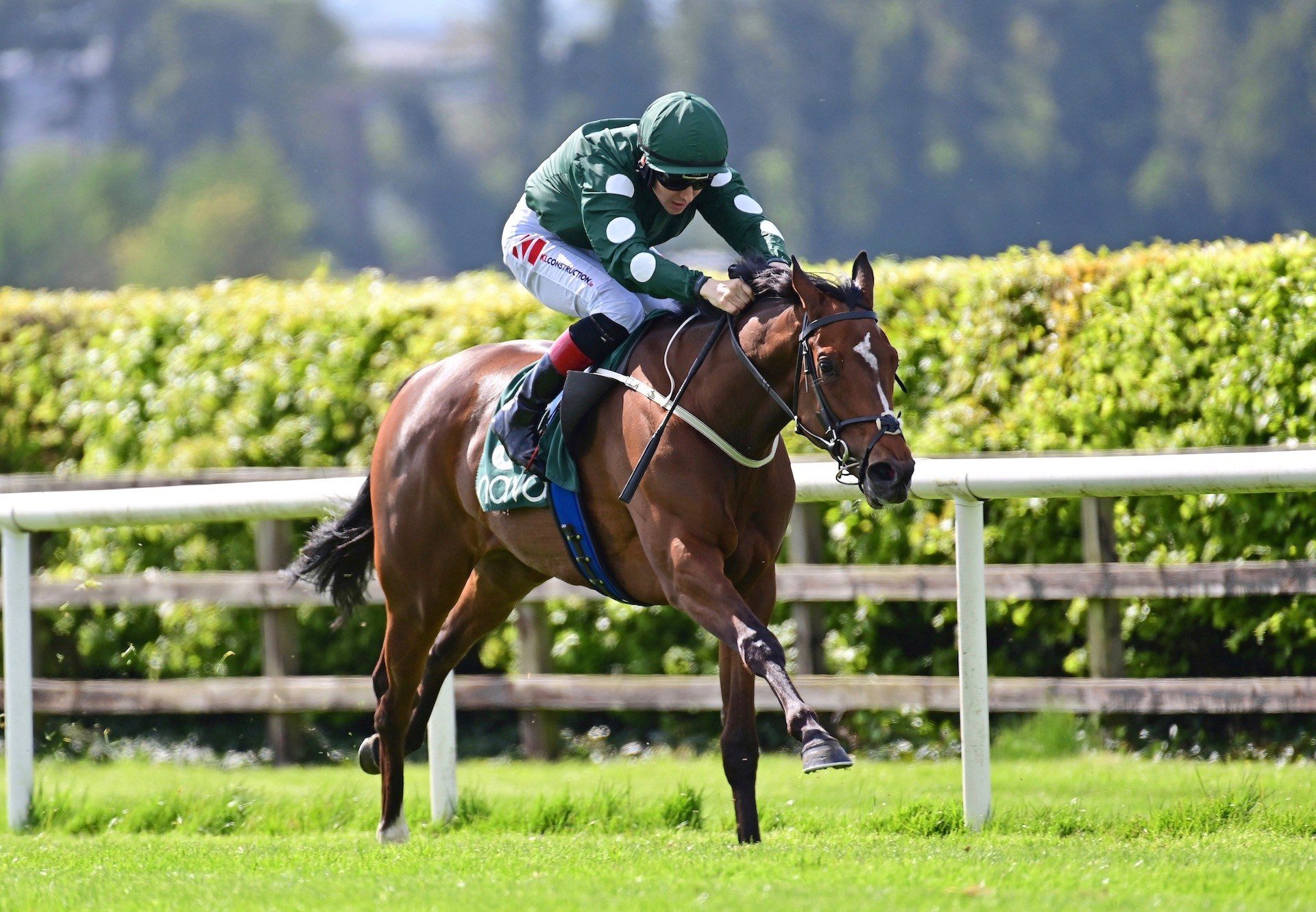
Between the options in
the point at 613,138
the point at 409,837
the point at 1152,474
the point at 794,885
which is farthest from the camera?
the point at 409,837

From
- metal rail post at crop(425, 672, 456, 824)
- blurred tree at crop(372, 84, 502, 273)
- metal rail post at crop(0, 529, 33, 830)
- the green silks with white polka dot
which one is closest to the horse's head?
the green silks with white polka dot

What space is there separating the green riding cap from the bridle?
0.64 meters

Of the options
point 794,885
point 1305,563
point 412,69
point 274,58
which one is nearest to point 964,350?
point 1305,563

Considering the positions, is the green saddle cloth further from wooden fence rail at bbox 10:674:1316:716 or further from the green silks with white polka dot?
wooden fence rail at bbox 10:674:1316:716

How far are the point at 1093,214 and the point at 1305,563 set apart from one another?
2720 centimetres

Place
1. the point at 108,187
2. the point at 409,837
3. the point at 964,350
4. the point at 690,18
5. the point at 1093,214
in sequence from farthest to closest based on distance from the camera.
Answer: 1. the point at 108,187
2. the point at 690,18
3. the point at 1093,214
4. the point at 964,350
5. the point at 409,837

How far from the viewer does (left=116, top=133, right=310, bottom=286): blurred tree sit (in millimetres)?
47406

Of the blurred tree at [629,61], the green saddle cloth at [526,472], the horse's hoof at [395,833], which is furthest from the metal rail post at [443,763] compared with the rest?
the blurred tree at [629,61]

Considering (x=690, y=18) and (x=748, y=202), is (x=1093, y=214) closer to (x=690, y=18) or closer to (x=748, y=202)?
(x=690, y=18)

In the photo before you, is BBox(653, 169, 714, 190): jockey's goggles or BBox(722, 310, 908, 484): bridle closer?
A: BBox(722, 310, 908, 484): bridle

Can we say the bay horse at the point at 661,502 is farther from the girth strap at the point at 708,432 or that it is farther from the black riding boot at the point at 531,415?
the black riding boot at the point at 531,415

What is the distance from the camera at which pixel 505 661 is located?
8.49m

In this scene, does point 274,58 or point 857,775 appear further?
point 274,58

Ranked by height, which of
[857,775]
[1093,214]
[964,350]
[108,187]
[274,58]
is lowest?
[857,775]
